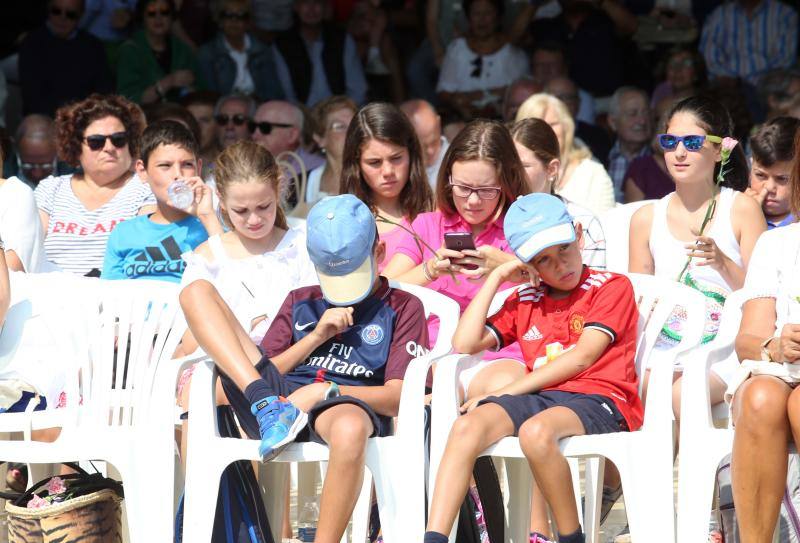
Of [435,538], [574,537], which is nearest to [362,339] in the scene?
[435,538]

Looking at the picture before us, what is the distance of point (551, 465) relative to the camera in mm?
3723

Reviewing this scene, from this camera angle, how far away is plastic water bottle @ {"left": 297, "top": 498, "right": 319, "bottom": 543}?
190 inches

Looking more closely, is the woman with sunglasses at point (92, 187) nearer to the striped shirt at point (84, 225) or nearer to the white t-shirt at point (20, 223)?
the striped shirt at point (84, 225)

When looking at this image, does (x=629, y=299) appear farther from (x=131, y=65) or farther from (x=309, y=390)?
(x=131, y=65)

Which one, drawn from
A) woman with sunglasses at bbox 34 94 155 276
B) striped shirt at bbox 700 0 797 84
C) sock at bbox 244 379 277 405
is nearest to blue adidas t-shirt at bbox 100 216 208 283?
woman with sunglasses at bbox 34 94 155 276

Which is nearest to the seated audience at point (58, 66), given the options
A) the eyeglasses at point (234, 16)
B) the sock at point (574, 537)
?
the eyeglasses at point (234, 16)

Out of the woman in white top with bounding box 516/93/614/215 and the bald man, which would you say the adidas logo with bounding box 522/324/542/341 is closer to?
the woman in white top with bounding box 516/93/614/215

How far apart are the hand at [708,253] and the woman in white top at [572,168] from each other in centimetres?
150

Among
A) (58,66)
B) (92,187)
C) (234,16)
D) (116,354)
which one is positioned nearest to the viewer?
(116,354)

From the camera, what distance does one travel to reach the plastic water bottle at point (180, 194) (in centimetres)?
545

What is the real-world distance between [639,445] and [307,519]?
5.57 feet

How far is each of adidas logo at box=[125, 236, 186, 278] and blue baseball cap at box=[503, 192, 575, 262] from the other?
184 centimetres

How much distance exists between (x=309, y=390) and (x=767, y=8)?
588 cm

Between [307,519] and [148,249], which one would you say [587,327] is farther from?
[148,249]
